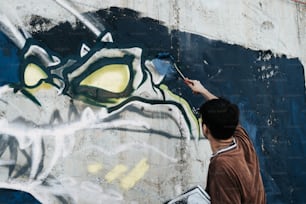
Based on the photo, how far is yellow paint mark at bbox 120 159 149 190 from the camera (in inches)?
179

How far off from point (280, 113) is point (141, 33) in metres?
1.78

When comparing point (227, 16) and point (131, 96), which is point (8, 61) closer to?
point (131, 96)

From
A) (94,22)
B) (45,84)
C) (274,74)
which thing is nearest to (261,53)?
(274,74)

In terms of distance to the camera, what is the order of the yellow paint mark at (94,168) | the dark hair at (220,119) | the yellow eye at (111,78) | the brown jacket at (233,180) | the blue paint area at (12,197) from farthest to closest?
1. the yellow eye at (111,78)
2. the yellow paint mark at (94,168)
3. the blue paint area at (12,197)
4. the dark hair at (220,119)
5. the brown jacket at (233,180)

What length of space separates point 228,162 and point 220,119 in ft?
1.06

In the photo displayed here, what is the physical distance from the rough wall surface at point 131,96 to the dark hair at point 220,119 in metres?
1.25

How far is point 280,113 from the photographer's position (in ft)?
17.2

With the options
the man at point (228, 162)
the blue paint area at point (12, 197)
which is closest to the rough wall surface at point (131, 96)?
the blue paint area at point (12, 197)

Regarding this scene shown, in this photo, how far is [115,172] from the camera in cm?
453

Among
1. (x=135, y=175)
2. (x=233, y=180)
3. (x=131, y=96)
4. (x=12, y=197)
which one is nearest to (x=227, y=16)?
(x=131, y=96)

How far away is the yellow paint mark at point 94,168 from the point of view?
446cm

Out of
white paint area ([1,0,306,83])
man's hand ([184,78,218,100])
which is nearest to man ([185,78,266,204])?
man's hand ([184,78,218,100])

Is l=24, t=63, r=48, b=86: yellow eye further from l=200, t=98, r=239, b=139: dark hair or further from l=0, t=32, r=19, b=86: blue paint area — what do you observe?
l=200, t=98, r=239, b=139: dark hair

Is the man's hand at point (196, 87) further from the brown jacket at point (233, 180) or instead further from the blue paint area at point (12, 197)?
the blue paint area at point (12, 197)
